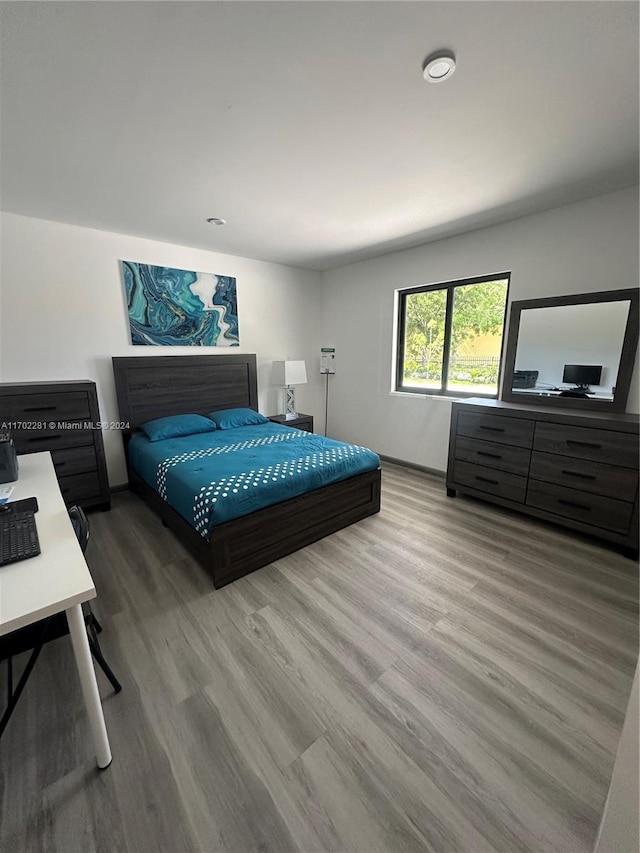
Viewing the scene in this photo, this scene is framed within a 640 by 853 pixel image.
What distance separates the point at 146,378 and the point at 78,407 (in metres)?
0.74

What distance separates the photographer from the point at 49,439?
8.78ft

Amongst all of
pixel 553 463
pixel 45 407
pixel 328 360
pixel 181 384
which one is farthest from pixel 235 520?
pixel 328 360

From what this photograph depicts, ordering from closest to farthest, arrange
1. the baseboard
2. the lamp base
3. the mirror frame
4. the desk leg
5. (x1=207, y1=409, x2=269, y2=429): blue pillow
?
the desk leg, the mirror frame, (x1=207, y1=409, x2=269, y2=429): blue pillow, the baseboard, the lamp base

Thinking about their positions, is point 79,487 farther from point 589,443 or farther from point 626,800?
point 589,443

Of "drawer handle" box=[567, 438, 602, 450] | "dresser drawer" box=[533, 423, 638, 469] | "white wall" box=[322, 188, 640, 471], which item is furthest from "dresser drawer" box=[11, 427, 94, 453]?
"drawer handle" box=[567, 438, 602, 450]

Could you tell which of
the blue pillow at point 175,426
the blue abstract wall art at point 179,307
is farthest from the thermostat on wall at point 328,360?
the blue pillow at point 175,426

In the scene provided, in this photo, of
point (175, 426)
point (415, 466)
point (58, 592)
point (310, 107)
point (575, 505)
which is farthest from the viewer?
point (415, 466)

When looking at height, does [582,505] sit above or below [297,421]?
below

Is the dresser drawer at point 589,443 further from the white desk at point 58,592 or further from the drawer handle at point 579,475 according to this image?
the white desk at point 58,592

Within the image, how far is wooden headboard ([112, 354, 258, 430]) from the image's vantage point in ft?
10.8

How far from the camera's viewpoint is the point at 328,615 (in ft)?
5.99

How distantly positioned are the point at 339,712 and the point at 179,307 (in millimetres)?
3599

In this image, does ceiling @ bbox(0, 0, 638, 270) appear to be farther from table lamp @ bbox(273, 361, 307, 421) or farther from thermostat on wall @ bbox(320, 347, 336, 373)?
thermostat on wall @ bbox(320, 347, 336, 373)

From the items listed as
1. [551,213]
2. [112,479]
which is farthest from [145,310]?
[551,213]
